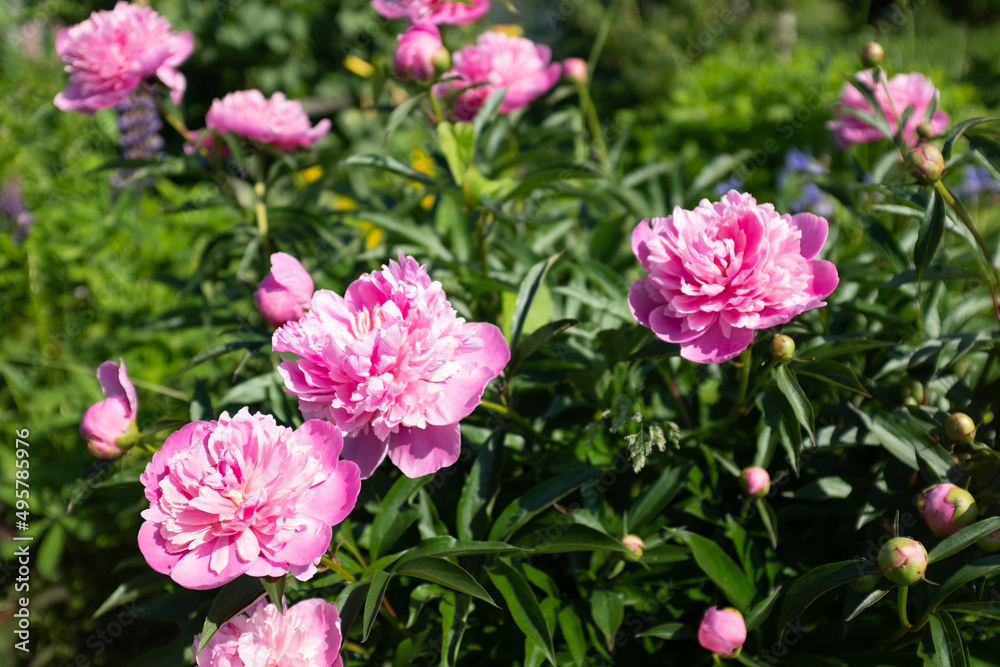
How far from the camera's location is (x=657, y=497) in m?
1.01

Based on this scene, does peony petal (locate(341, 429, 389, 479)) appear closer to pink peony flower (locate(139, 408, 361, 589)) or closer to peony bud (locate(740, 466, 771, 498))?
pink peony flower (locate(139, 408, 361, 589))

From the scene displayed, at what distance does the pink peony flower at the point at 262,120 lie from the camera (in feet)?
4.28

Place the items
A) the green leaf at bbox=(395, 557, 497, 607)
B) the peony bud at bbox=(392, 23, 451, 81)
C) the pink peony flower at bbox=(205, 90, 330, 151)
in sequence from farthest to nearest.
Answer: the pink peony flower at bbox=(205, 90, 330, 151), the peony bud at bbox=(392, 23, 451, 81), the green leaf at bbox=(395, 557, 497, 607)

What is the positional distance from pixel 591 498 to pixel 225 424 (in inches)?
21.0

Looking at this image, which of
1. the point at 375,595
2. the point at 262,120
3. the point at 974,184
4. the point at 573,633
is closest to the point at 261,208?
the point at 262,120

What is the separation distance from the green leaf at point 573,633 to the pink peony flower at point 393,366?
338 millimetres

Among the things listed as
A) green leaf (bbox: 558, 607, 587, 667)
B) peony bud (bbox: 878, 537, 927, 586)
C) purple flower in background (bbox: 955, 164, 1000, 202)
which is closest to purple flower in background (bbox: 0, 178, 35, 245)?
green leaf (bbox: 558, 607, 587, 667)

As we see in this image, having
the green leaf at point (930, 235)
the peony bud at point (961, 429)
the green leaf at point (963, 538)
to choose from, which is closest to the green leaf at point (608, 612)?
the green leaf at point (963, 538)

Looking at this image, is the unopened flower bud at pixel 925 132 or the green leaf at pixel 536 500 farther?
the unopened flower bud at pixel 925 132

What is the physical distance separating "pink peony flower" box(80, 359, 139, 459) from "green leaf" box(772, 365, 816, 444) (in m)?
0.84

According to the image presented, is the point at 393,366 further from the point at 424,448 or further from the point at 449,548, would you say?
the point at 449,548

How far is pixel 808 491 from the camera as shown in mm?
1045

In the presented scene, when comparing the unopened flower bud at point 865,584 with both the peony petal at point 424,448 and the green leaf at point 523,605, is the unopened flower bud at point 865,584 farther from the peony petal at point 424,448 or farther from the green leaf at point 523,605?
the peony petal at point 424,448

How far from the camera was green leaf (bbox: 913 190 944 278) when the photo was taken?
37.1 inches
